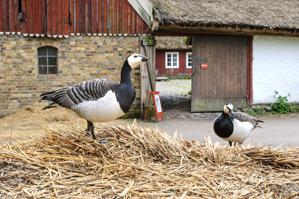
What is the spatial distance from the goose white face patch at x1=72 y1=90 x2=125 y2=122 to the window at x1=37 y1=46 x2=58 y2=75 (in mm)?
9515

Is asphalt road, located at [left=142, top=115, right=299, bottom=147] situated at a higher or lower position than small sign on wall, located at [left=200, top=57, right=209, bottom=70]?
lower

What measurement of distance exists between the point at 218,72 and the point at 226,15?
193 cm

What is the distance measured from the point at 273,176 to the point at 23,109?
36.3 feet

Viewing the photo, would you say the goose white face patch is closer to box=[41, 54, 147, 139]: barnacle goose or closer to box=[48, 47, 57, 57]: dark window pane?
box=[41, 54, 147, 139]: barnacle goose

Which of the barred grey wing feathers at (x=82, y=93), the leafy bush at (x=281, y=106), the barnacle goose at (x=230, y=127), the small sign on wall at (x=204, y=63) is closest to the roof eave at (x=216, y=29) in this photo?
the small sign on wall at (x=204, y=63)

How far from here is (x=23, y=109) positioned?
13023 millimetres

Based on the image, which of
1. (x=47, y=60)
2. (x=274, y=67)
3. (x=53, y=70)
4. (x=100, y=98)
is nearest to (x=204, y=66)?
(x=274, y=67)

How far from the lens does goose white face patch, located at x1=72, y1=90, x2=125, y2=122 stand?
3988 mm

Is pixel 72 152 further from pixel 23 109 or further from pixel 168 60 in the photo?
pixel 168 60

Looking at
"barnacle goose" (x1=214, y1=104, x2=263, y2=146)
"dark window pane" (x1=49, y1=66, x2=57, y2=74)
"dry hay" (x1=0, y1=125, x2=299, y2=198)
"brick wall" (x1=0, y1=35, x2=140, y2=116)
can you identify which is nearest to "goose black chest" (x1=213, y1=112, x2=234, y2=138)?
"barnacle goose" (x1=214, y1=104, x2=263, y2=146)

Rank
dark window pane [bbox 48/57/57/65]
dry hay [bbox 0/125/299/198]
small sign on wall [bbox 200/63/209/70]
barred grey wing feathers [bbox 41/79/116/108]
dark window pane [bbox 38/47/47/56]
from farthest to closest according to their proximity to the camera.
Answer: small sign on wall [bbox 200/63/209/70]
dark window pane [bbox 48/57/57/65]
dark window pane [bbox 38/47/47/56]
barred grey wing feathers [bbox 41/79/116/108]
dry hay [bbox 0/125/299/198]

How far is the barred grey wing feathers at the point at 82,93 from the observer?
163 inches

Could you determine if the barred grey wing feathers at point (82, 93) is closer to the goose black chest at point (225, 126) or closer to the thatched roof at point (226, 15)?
the goose black chest at point (225, 126)

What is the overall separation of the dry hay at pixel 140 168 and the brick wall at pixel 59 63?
9877mm
